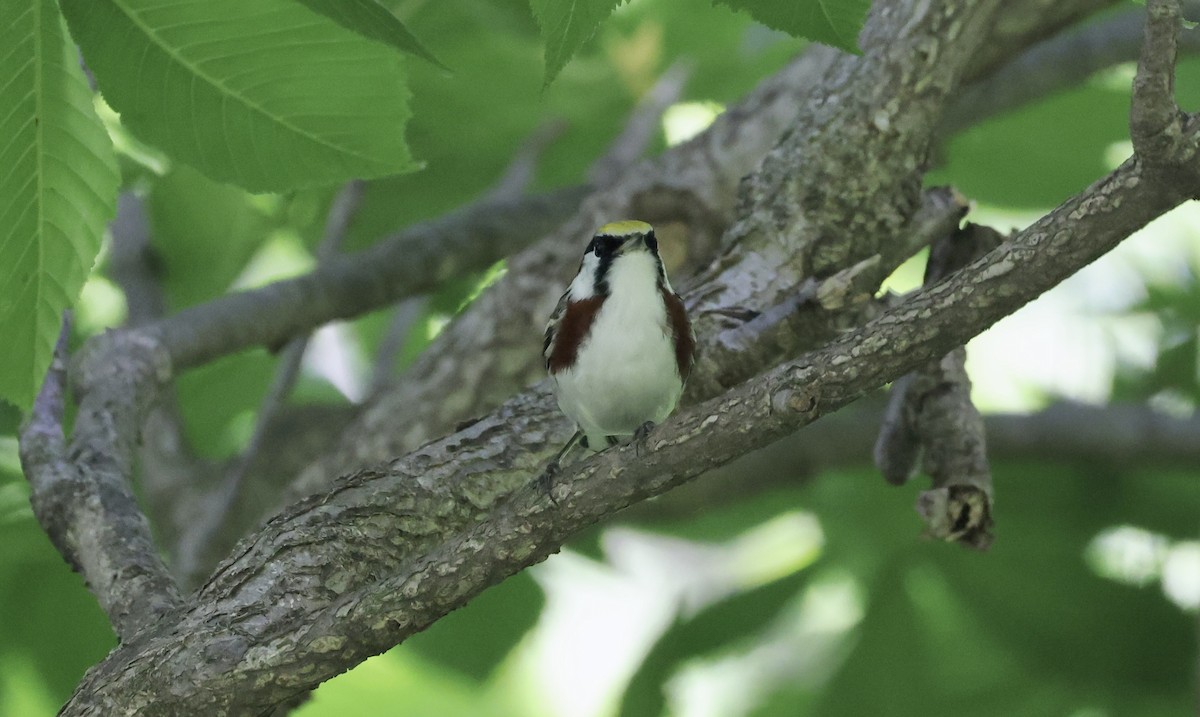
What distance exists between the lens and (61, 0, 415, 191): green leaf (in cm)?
203

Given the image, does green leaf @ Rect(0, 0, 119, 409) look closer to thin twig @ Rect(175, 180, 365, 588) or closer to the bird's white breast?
the bird's white breast

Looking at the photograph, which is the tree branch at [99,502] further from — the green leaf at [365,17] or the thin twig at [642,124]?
the thin twig at [642,124]

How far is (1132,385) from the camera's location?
4.94m

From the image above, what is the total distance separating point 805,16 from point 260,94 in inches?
37.9

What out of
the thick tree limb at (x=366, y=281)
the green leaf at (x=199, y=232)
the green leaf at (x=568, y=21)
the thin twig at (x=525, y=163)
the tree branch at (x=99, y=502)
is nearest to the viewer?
the green leaf at (x=568, y=21)

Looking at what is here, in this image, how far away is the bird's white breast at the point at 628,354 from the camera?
2590mm

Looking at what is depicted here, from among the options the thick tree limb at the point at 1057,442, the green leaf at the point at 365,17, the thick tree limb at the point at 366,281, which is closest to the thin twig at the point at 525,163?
the thick tree limb at the point at 366,281

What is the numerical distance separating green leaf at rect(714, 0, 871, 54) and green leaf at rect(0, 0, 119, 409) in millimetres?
992

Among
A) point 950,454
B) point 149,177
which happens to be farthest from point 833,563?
point 149,177

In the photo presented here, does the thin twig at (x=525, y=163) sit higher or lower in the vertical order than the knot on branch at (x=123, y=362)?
higher

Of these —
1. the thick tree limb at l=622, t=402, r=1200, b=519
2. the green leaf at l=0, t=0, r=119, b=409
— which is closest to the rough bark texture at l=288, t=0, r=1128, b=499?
the thick tree limb at l=622, t=402, r=1200, b=519

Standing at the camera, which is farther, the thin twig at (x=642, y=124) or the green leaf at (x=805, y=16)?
the thin twig at (x=642, y=124)

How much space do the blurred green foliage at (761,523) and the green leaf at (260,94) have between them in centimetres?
134

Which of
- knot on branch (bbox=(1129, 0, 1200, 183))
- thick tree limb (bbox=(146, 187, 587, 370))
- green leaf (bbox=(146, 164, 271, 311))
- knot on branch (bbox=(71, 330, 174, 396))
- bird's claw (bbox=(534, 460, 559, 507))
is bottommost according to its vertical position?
bird's claw (bbox=(534, 460, 559, 507))
